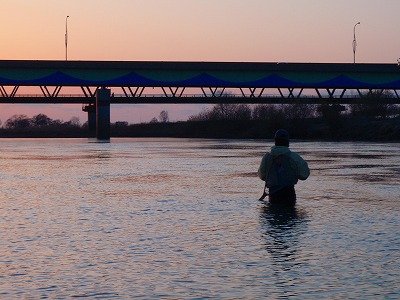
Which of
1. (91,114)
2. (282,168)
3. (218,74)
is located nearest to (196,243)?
(282,168)

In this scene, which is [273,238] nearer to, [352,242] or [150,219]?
[352,242]

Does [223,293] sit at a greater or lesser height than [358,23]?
lesser

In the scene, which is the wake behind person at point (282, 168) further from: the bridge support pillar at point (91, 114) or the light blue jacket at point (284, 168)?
the bridge support pillar at point (91, 114)

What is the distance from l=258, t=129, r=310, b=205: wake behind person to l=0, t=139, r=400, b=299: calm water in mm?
501

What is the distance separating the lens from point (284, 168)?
16.6m

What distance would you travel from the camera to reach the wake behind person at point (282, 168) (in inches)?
652

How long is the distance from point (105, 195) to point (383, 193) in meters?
6.37

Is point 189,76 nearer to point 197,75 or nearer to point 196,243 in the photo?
point 197,75

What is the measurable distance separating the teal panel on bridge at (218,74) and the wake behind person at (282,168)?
82.0 m

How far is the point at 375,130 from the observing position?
94.1m

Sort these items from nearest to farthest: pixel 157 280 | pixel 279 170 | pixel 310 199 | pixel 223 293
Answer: pixel 223 293 → pixel 157 280 → pixel 279 170 → pixel 310 199

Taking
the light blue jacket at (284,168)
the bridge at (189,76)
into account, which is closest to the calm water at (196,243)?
the light blue jacket at (284,168)

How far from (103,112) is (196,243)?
301 feet

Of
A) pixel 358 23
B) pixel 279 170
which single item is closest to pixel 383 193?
pixel 279 170
